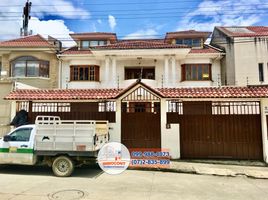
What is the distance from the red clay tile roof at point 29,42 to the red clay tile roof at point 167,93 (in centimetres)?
862

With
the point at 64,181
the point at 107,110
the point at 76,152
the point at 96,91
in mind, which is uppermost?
the point at 96,91

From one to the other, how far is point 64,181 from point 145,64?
13621 millimetres

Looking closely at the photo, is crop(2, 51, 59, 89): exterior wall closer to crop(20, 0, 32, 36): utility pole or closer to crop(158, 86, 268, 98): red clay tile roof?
crop(20, 0, 32, 36): utility pole

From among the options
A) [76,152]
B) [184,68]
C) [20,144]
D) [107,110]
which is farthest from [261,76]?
[20,144]

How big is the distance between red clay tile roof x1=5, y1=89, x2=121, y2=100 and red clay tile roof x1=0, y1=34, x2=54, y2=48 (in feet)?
27.4

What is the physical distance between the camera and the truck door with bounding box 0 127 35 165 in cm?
816

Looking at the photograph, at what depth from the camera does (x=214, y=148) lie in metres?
11.0

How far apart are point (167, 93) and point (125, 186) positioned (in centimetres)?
564

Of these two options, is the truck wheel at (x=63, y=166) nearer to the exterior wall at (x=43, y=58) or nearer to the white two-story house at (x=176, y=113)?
the white two-story house at (x=176, y=113)

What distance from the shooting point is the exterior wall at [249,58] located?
56.6 feet

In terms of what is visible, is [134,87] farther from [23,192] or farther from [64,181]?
[23,192]

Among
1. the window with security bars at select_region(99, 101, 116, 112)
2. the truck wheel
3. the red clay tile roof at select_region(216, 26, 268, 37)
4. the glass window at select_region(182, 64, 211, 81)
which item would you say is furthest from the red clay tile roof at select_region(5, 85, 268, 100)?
the red clay tile roof at select_region(216, 26, 268, 37)

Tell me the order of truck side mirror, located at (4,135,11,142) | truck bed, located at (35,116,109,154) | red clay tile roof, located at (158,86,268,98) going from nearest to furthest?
truck bed, located at (35,116,109,154), truck side mirror, located at (4,135,11,142), red clay tile roof, located at (158,86,268,98)

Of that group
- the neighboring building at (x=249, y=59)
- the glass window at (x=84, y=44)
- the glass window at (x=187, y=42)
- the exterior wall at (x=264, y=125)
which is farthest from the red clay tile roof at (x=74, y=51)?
the exterior wall at (x=264, y=125)
